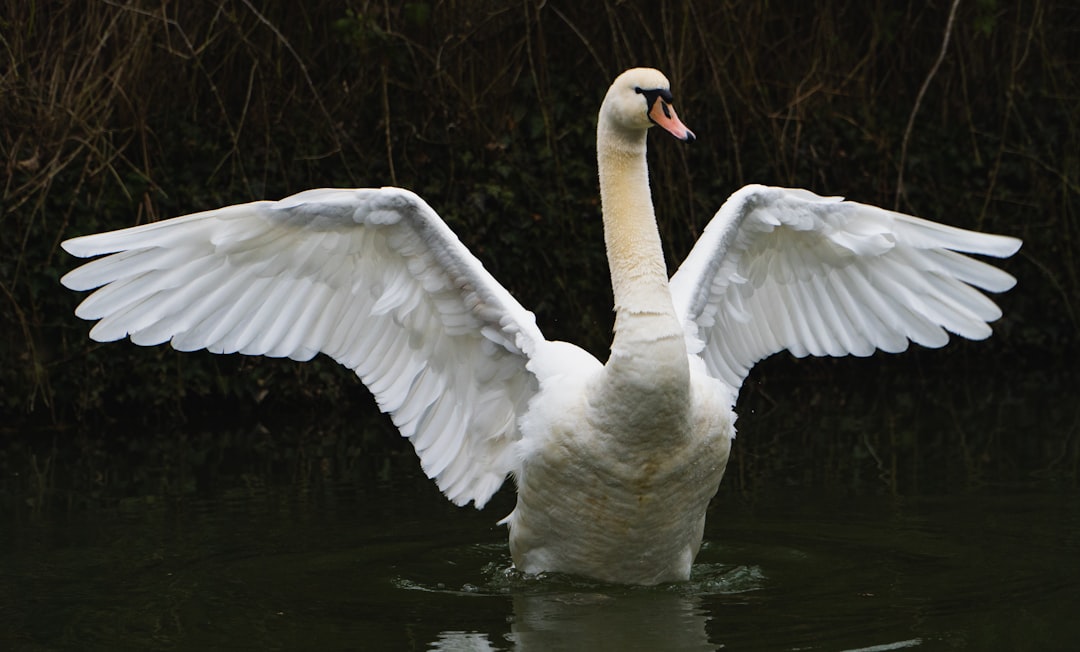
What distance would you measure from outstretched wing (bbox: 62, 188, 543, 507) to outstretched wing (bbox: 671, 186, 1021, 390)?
759mm

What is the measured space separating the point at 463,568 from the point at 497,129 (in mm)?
4768

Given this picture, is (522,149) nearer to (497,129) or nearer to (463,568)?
(497,129)

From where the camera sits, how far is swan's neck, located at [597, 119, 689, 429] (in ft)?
16.4

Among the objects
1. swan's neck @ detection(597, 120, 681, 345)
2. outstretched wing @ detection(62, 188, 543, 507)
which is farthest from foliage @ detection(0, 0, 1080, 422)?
swan's neck @ detection(597, 120, 681, 345)

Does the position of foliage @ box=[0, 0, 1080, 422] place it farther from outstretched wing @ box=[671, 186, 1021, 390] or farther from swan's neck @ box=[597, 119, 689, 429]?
swan's neck @ box=[597, 119, 689, 429]

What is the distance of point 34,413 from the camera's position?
30.2 ft

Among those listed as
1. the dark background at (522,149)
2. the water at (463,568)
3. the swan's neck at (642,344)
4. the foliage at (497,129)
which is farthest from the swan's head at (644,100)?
the foliage at (497,129)

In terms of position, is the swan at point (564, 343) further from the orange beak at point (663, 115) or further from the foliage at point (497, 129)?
the foliage at point (497, 129)

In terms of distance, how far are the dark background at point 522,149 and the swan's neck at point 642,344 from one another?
9.08 ft

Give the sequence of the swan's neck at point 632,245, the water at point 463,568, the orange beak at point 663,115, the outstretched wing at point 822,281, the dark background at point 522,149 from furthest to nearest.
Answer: the dark background at point 522,149
the outstretched wing at point 822,281
the orange beak at point 663,115
the swan's neck at point 632,245
the water at point 463,568

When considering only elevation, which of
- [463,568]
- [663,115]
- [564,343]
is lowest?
[463,568]

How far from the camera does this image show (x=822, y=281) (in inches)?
246

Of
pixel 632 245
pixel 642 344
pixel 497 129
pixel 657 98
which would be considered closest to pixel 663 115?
pixel 657 98

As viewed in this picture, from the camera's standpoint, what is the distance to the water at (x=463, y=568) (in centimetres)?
490
